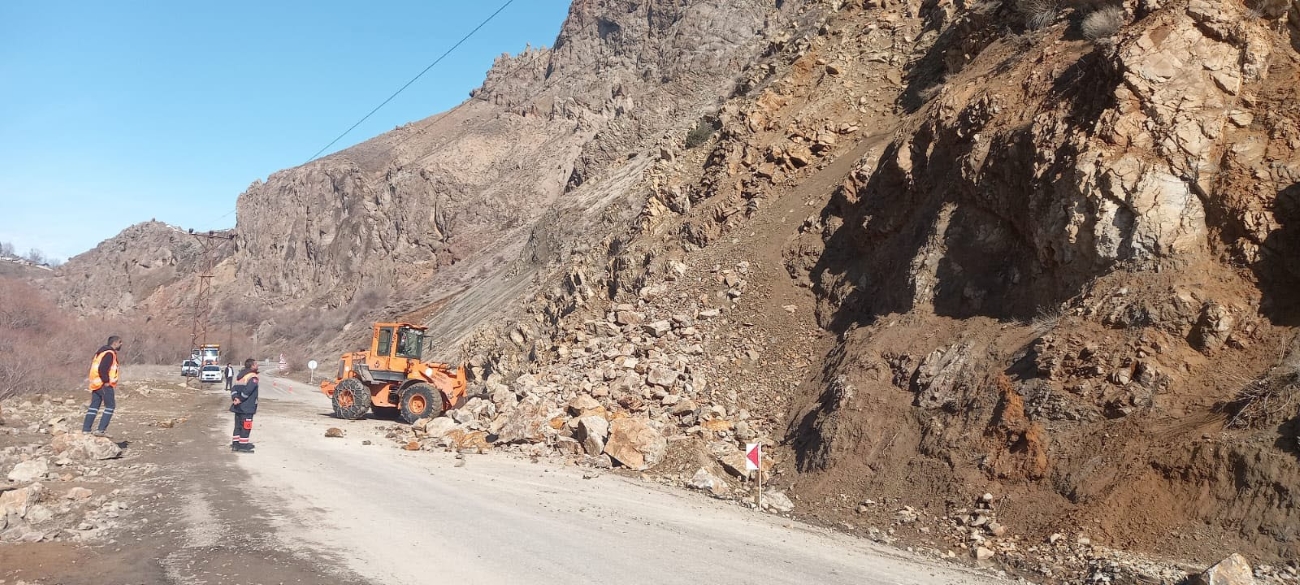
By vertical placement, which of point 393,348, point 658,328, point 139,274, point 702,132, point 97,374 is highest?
point 702,132

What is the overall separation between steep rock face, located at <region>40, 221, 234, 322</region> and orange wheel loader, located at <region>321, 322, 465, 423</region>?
74934 mm

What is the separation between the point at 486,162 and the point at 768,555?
65.4 m

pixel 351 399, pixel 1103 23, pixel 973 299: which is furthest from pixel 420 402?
pixel 1103 23

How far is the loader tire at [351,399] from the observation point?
19781 mm

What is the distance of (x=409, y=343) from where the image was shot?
2000cm

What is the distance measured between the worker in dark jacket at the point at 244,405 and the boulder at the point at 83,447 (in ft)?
5.75

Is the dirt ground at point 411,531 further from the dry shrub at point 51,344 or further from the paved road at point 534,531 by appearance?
the dry shrub at point 51,344

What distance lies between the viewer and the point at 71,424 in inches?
597

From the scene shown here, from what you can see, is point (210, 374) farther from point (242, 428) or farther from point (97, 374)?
point (242, 428)

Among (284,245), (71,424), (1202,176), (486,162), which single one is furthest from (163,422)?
(284,245)

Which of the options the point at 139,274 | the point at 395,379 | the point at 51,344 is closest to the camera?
the point at 395,379

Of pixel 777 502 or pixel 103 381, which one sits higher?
pixel 103 381

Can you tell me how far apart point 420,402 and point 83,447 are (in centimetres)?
809

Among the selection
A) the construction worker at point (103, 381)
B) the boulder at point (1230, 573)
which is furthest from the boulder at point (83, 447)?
the boulder at point (1230, 573)
